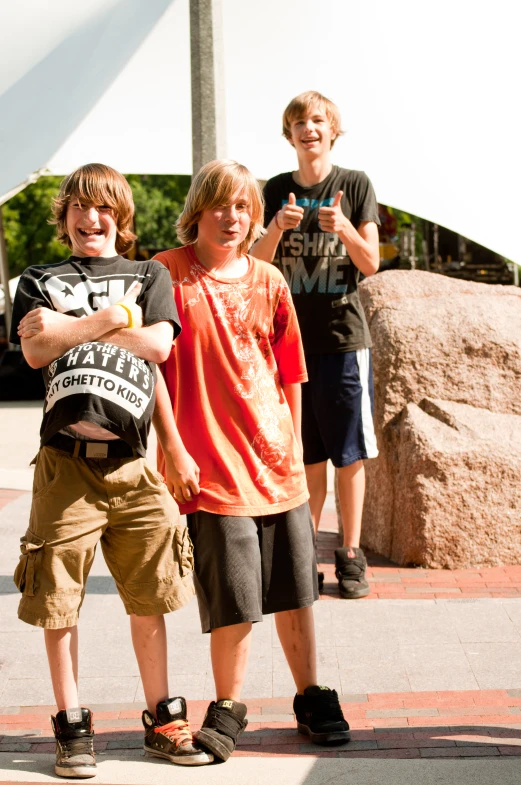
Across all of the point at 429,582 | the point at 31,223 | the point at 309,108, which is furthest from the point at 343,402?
the point at 31,223

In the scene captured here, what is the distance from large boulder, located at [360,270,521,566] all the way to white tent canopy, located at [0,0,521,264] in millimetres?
4154

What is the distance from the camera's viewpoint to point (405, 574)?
538 cm

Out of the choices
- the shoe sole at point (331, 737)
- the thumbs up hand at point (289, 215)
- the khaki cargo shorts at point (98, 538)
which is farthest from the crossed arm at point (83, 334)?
the thumbs up hand at point (289, 215)

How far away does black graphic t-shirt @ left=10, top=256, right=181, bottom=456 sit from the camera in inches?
120

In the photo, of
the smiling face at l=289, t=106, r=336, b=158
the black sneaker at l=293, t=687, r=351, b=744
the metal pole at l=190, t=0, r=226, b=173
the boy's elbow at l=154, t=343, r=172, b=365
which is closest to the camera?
the boy's elbow at l=154, t=343, r=172, b=365

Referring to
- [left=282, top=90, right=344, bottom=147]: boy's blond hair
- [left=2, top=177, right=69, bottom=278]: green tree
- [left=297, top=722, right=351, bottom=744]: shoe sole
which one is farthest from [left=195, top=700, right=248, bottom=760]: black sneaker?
[left=2, top=177, right=69, bottom=278]: green tree

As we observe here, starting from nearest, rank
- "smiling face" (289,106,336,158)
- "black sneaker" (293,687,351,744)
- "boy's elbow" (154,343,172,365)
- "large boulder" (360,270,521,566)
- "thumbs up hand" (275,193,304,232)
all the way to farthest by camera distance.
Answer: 1. "boy's elbow" (154,343,172,365)
2. "black sneaker" (293,687,351,744)
3. "thumbs up hand" (275,193,304,232)
4. "smiling face" (289,106,336,158)
5. "large boulder" (360,270,521,566)

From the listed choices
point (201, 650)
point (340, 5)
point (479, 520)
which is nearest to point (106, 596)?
point (201, 650)

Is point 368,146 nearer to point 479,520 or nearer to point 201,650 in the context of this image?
point 479,520

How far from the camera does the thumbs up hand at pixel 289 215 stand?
4395mm

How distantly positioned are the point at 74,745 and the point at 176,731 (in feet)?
0.98

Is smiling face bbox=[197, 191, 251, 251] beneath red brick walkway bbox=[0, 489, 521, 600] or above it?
above

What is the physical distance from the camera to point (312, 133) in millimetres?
4801

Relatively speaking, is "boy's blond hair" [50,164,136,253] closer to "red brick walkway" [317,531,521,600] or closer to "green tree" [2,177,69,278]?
"red brick walkway" [317,531,521,600]
